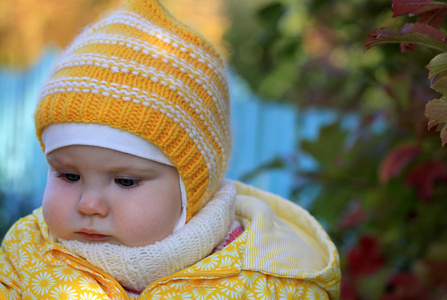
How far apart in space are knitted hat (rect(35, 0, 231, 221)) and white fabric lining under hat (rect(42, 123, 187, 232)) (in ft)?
0.05

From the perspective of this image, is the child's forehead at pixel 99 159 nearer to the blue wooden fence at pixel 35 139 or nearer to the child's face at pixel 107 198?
the child's face at pixel 107 198

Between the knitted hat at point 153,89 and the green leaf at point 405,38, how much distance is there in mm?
623

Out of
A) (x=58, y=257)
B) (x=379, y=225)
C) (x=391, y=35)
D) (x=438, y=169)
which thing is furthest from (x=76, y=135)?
(x=379, y=225)

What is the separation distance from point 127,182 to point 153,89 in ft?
0.89

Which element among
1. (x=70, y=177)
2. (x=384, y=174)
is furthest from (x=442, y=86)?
(x=384, y=174)

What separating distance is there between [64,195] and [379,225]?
66.9 inches

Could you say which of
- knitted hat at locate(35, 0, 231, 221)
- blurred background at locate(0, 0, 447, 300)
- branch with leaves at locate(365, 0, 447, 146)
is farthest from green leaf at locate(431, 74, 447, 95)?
knitted hat at locate(35, 0, 231, 221)

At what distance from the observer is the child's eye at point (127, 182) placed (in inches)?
59.2

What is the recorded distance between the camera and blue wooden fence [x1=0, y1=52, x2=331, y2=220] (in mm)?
5692

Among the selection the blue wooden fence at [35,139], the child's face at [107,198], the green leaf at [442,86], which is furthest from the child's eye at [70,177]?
the blue wooden fence at [35,139]

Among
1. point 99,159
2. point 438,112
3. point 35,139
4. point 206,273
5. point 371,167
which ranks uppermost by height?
point 438,112

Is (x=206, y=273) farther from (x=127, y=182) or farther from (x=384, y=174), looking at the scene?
(x=384, y=174)

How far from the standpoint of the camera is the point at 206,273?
1.50m

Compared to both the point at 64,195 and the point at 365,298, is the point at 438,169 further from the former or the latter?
the point at 64,195
